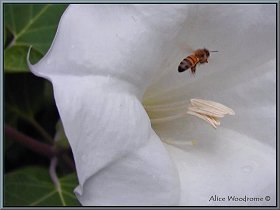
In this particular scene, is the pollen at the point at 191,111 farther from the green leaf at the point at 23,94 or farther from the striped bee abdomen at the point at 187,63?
the green leaf at the point at 23,94

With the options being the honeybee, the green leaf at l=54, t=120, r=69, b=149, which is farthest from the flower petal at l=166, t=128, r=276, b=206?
the green leaf at l=54, t=120, r=69, b=149

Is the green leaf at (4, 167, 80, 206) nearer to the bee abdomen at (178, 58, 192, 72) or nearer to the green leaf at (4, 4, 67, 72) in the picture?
the green leaf at (4, 4, 67, 72)

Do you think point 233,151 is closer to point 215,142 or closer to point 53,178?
point 215,142

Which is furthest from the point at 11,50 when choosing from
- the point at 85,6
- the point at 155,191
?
the point at 155,191

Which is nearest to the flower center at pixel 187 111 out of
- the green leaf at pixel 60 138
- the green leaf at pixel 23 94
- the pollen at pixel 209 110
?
the pollen at pixel 209 110

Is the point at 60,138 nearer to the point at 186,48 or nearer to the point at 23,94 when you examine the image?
the point at 23,94

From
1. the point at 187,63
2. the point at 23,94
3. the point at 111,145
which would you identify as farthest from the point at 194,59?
the point at 23,94
